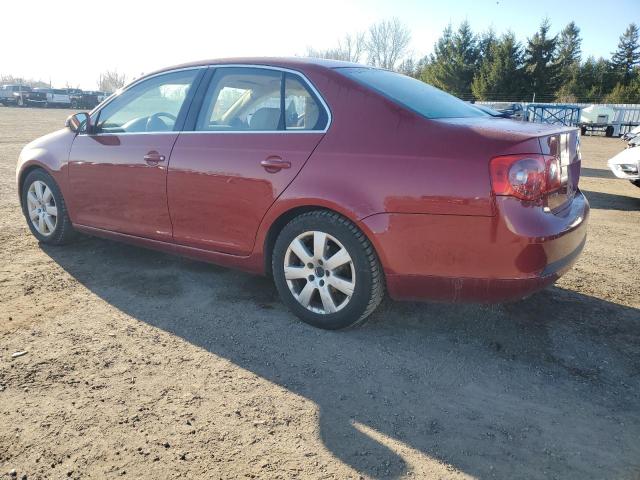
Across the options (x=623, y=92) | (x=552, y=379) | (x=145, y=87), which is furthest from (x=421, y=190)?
(x=623, y=92)

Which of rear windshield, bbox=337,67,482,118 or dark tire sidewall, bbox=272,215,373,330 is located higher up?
rear windshield, bbox=337,67,482,118

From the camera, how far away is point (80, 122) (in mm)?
4398

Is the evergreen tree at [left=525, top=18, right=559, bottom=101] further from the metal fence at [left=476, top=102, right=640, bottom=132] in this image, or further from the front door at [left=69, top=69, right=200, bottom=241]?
the front door at [left=69, top=69, right=200, bottom=241]

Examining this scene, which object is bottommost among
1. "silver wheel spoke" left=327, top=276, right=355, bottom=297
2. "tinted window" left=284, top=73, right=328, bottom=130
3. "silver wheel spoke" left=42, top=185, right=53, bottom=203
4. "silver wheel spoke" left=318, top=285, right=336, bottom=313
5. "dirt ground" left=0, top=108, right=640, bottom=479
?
"dirt ground" left=0, top=108, right=640, bottom=479

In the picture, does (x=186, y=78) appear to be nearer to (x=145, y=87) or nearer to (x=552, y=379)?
(x=145, y=87)

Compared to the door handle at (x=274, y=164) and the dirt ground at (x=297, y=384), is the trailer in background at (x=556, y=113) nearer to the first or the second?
the dirt ground at (x=297, y=384)

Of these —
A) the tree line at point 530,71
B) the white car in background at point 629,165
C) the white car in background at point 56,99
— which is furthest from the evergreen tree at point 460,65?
the white car in background at point 629,165

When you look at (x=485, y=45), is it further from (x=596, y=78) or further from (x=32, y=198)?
(x=32, y=198)

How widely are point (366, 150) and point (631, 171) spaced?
22.6 ft

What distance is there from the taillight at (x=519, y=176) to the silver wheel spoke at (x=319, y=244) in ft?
3.37

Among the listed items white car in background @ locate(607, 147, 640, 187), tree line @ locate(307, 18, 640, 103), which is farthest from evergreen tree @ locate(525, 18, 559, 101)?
white car in background @ locate(607, 147, 640, 187)

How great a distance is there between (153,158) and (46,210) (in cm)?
166

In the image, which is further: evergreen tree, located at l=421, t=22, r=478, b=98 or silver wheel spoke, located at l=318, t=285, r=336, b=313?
evergreen tree, located at l=421, t=22, r=478, b=98

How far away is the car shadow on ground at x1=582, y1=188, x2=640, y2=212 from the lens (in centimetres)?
742
